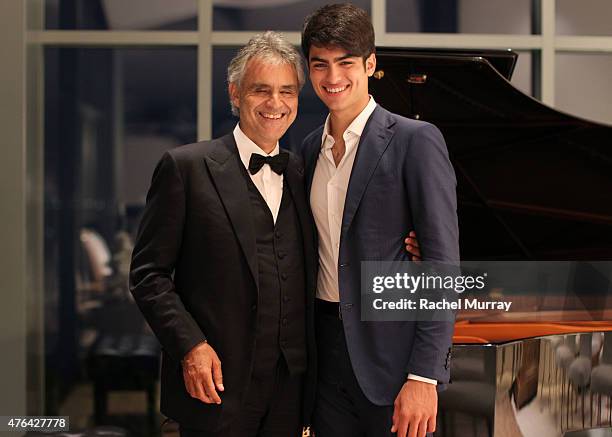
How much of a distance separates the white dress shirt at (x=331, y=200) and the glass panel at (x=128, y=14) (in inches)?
91.2

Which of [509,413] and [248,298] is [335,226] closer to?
[248,298]

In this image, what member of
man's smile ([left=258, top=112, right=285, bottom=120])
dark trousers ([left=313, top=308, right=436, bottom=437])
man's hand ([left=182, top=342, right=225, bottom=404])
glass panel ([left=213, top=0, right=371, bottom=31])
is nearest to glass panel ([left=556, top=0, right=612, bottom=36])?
glass panel ([left=213, top=0, right=371, bottom=31])

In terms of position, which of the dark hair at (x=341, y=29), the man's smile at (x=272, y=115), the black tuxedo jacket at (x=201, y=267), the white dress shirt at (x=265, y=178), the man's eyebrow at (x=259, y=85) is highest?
the dark hair at (x=341, y=29)

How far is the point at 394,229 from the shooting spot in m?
1.37

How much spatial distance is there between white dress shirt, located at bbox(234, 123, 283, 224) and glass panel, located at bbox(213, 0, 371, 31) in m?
2.22

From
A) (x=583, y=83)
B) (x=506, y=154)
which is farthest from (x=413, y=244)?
(x=583, y=83)

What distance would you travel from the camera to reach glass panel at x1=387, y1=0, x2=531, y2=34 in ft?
11.8

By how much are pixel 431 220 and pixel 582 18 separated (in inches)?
112

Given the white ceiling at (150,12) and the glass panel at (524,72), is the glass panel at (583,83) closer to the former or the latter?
the glass panel at (524,72)

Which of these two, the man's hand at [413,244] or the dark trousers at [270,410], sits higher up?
the man's hand at [413,244]

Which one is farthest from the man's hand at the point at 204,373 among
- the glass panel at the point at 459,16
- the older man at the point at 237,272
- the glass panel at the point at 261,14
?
Result: the glass panel at the point at 459,16

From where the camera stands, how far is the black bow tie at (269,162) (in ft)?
4.77

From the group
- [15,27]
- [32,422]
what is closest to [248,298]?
[32,422]

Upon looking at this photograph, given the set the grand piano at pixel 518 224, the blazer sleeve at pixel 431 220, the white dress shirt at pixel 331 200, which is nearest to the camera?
the blazer sleeve at pixel 431 220
